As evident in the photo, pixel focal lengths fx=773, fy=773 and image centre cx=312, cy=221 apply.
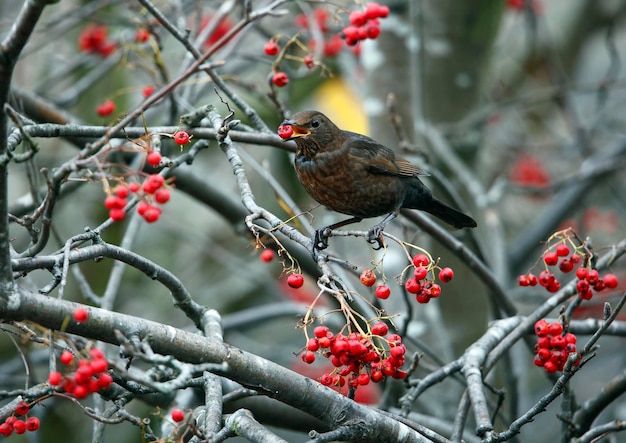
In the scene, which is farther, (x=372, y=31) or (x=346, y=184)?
(x=346, y=184)

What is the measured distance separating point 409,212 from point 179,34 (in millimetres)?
1428

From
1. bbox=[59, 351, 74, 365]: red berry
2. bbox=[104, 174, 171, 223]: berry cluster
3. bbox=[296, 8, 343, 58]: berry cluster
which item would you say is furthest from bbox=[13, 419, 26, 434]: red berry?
bbox=[296, 8, 343, 58]: berry cluster

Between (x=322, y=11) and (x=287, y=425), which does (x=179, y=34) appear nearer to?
(x=287, y=425)

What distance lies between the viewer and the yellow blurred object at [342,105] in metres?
7.77

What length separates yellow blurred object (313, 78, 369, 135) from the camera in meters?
7.77

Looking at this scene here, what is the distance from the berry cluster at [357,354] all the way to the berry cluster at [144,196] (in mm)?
637

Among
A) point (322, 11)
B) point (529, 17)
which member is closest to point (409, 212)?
point (322, 11)

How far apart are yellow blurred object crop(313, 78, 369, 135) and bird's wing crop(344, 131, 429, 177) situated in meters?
3.41

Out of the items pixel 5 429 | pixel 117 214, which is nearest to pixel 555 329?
pixel 117 214

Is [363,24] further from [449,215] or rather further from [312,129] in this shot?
[449,215]

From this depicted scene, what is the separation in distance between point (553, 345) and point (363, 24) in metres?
1.65

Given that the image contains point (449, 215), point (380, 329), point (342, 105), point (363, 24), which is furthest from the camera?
point (342, 105)

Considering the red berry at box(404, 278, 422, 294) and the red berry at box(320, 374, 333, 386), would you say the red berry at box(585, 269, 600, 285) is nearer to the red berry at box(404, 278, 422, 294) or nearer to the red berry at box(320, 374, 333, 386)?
the red berry at box(404, 278, 422, 294)

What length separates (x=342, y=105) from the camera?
7.96 m
